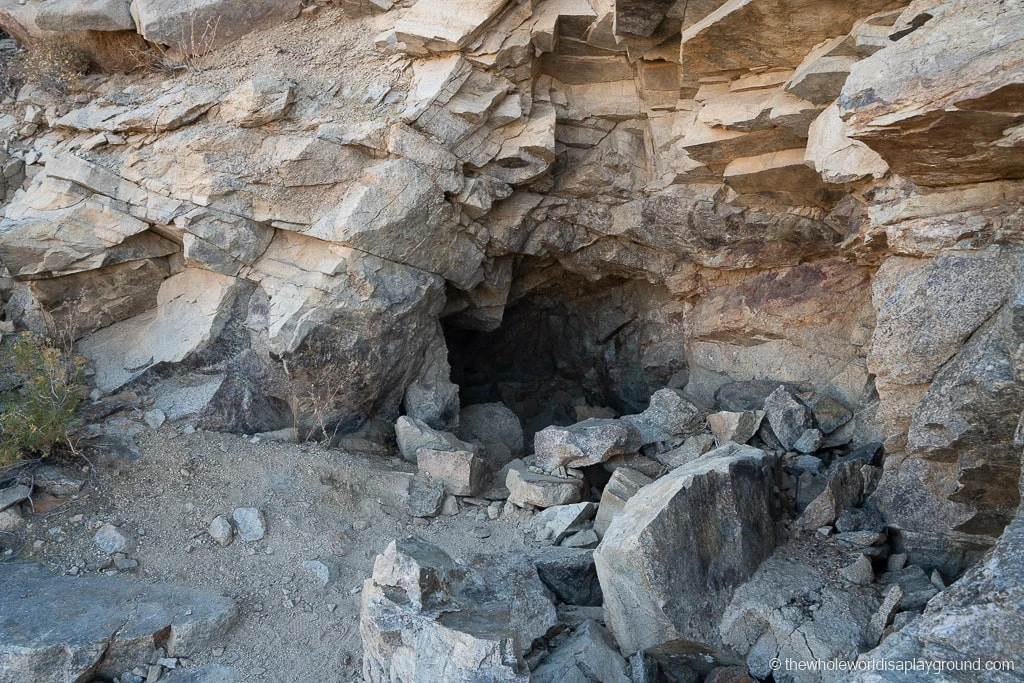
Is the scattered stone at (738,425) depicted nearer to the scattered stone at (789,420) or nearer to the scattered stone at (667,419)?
the scattered stone at (789,420)

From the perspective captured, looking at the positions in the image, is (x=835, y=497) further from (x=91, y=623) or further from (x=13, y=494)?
(x=13, y=494)

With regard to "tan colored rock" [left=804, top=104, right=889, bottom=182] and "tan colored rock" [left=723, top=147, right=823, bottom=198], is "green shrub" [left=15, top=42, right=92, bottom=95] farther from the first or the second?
"tan colored rock" [left=804, top=104, right=889, bottom=182]

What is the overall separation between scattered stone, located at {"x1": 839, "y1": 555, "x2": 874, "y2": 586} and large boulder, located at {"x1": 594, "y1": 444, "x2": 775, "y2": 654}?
1.61ft

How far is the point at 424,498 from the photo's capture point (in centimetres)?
633

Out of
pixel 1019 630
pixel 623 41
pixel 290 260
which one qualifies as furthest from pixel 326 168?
pixel 1019 630

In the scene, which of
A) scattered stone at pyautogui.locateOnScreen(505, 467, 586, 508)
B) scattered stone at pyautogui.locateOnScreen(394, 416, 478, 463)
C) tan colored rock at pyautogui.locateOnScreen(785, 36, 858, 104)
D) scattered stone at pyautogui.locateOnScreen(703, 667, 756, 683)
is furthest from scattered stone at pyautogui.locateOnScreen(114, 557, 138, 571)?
tan colored rock at pyautogui.locateOnScreen(785, 36, 858, 104)

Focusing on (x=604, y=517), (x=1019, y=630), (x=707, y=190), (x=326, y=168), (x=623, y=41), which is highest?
(x=623, y=41)

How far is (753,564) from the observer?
16.2 ft

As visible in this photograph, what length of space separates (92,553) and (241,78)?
434cm

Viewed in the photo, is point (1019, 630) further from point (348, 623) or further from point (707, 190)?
point (707, 190)

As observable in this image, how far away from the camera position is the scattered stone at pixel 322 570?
5344 millimetres

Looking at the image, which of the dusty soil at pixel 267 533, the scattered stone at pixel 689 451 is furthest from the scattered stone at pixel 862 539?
the dusty soil at pixel 267 533

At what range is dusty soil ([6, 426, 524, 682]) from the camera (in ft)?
15.9

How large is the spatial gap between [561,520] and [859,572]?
86.3 inches
